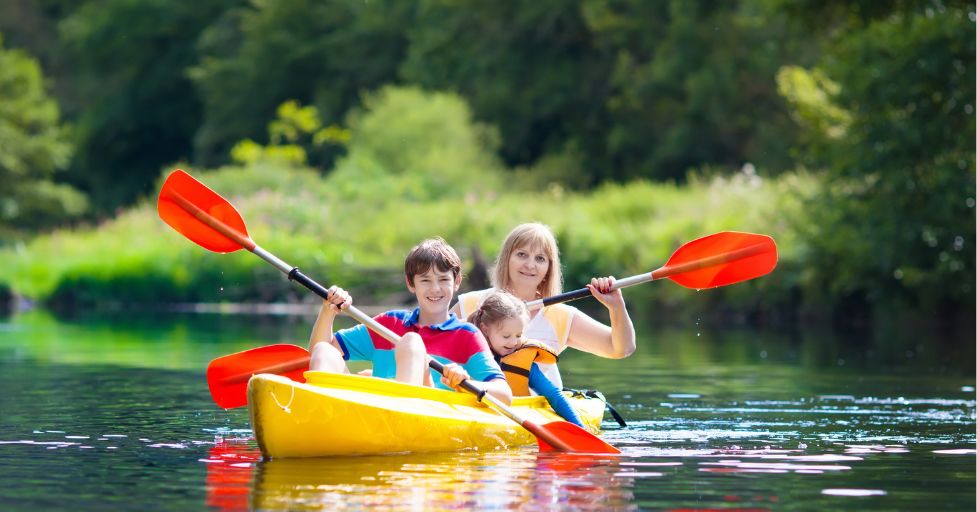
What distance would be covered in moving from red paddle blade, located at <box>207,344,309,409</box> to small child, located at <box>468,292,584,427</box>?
929 millimetres

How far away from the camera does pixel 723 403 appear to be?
1071 cm

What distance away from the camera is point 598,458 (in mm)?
7641

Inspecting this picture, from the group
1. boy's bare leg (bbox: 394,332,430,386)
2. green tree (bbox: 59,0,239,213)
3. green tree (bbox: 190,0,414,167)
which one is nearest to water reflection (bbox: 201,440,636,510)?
boy's bare leg (bbox: 394,332,430,386)

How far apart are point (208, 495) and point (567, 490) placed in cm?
128

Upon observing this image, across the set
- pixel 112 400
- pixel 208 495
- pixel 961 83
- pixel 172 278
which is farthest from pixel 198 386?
pixel 172 278

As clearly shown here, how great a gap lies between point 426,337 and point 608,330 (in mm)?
1335

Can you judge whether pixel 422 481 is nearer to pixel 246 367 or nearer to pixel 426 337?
pixel 426 337

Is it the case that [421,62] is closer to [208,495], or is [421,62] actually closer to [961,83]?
[961,83]

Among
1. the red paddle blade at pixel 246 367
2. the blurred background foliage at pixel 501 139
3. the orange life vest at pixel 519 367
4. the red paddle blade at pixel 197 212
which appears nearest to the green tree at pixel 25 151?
the blurred background foliage at pixel 501 139

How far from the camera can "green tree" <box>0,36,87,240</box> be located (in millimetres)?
39812

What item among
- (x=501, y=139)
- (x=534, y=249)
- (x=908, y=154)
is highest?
(x=501, y=139)

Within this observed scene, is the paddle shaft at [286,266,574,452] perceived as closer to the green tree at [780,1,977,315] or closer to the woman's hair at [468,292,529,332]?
the woman's hair at [468,292,529,332]

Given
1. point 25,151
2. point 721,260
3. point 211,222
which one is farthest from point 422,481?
point 25,151

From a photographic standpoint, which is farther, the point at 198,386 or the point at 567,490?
the point at 198,386
